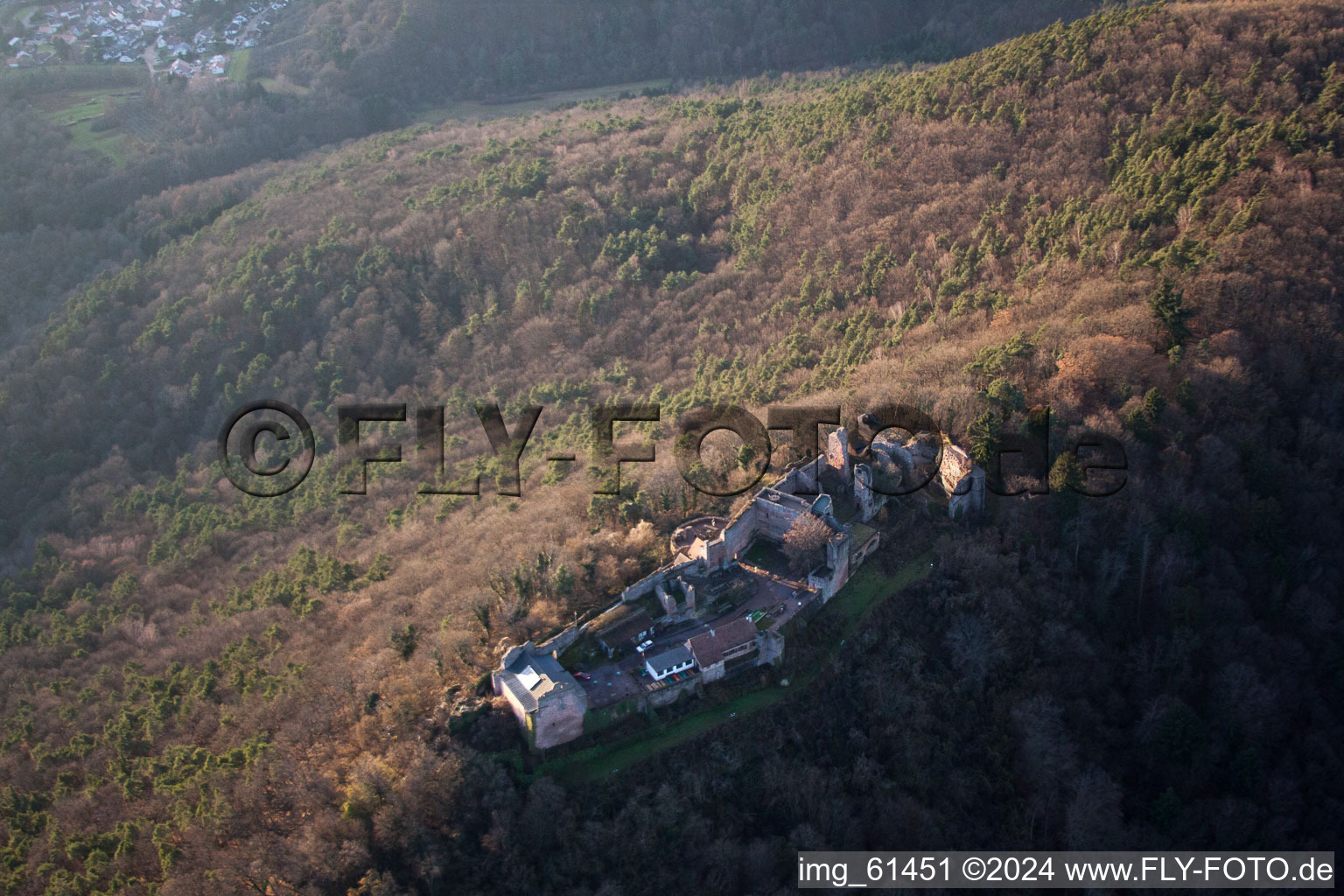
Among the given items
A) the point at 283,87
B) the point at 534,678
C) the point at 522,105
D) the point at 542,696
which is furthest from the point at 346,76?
the point at 542,696

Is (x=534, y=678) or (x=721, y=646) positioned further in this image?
(x=721, y=646)

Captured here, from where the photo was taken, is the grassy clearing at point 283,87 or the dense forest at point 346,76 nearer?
the dense forest at point 346,76

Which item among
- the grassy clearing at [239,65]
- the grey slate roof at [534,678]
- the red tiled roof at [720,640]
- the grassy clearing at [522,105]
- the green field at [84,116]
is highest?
the grassy clearing at [239,65]

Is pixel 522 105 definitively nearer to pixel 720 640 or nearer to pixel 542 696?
pixel 720 640

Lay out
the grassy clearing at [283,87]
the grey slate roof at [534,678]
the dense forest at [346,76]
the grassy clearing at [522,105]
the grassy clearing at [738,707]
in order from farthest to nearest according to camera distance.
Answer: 1. the grassy clearing at [283,87]
2. the grassy clearing at [522,105]
3. the dense forest at [346,76]
4. the grassy clearing at [738,707]
5. the grey slate roof at [534,678]

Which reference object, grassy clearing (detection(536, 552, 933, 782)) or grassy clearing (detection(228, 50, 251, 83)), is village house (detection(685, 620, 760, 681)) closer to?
grassy clearing (detection(536, 552, 933, 782))

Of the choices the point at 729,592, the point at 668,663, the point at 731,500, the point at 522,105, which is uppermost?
the point at 522,105

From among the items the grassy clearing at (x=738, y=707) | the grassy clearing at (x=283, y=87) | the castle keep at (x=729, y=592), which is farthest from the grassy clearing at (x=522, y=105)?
the grassy clearing at (x=738, y=707)

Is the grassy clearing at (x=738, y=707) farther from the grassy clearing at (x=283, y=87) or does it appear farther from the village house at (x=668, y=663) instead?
the grassy clearing at (x=283, y=87)
